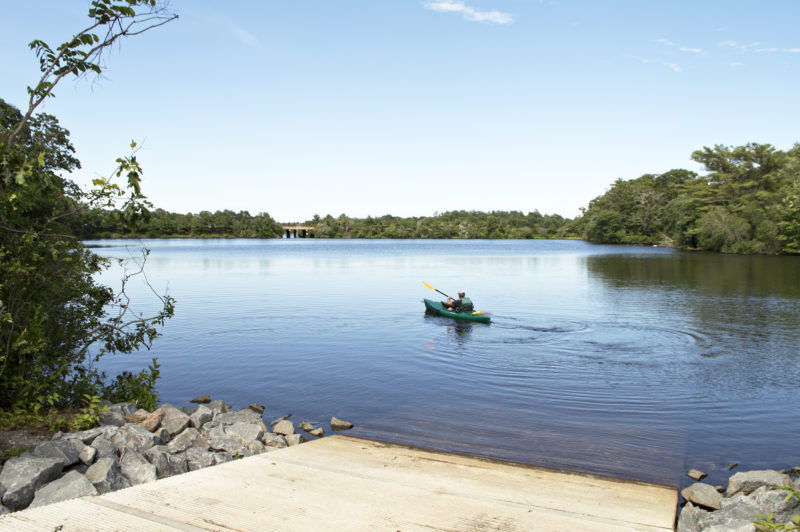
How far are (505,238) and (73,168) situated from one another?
518ft

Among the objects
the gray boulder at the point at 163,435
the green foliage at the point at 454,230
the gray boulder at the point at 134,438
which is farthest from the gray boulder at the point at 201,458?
the green foliage at the point at 454,230

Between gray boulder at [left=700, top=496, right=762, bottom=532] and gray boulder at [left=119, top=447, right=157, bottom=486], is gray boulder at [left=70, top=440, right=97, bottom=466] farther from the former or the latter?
gray boulder at [left=700, top=496, right=762, bottom=532]

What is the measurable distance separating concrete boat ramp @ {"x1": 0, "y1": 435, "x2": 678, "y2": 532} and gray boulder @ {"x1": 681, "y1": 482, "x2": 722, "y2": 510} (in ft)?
0.69

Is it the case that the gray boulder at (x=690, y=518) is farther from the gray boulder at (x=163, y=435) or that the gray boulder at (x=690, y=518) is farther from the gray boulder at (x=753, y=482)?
the gray boulder at (x=163, y=435)

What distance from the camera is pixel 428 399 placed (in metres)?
Result: 12.6

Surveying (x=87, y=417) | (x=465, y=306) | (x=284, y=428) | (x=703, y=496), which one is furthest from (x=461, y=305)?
(x=87, y=417)

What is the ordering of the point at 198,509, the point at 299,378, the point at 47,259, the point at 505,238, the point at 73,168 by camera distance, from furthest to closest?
the point at 505,238 → the point at 73,168 → the point at 299,378 → the point at 47,259 → the point at 198,509

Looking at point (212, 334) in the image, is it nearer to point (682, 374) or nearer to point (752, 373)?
point (682, 374)

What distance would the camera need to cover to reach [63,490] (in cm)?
593

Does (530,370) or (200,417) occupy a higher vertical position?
(200,417)

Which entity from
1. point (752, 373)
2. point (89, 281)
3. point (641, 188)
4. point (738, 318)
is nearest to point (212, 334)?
point (89, 281)

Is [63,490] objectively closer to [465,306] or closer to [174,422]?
[174,422]

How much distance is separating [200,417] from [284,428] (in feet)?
4.72

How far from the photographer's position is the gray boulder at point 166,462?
723 cm
